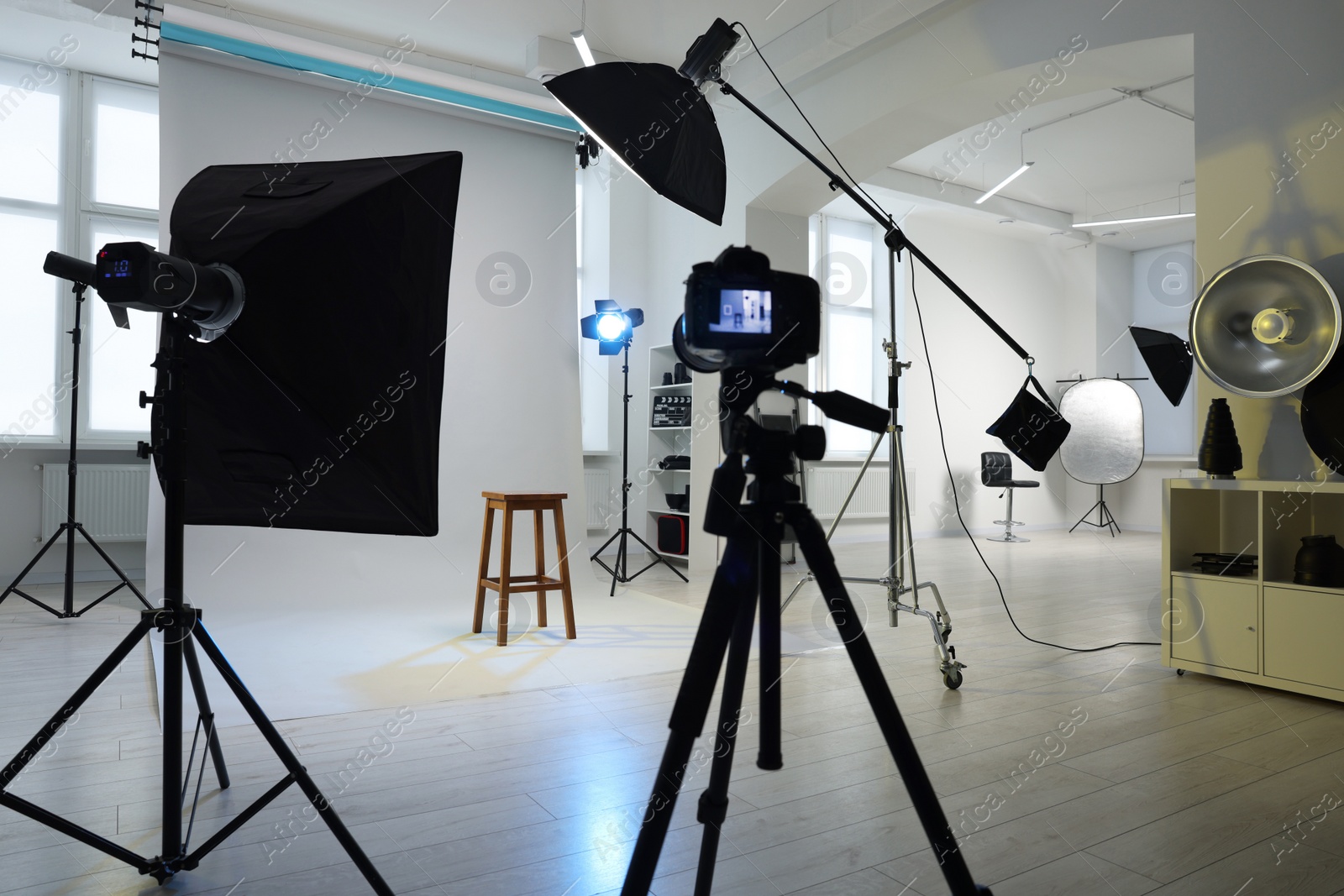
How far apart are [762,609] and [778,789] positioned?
3.89 feet

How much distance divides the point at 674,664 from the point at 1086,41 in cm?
306

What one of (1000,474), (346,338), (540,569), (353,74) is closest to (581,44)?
(353,74)

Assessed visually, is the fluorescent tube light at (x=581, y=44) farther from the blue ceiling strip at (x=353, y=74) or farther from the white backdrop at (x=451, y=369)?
the white backdrop at (x=451, y=369)

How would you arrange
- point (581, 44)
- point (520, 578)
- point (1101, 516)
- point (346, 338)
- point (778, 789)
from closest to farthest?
point (346, 338)
point (778, 789)
point (520, 578)
point (581, 44)
point (1101, 516)

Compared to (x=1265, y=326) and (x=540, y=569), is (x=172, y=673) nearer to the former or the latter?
(x=540, y=569)

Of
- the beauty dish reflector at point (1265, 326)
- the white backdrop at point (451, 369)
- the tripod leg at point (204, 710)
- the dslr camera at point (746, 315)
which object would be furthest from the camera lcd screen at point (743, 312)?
the white backdrop at point (451, 369)

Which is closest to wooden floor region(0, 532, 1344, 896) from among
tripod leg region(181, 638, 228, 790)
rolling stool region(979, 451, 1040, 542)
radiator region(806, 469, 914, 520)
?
tripod leg region(181, 638, 228, 790)

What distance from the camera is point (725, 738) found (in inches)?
39.6

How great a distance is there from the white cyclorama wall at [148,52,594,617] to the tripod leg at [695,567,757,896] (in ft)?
10.4

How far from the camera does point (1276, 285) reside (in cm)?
274

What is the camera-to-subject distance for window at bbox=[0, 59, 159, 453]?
511cm

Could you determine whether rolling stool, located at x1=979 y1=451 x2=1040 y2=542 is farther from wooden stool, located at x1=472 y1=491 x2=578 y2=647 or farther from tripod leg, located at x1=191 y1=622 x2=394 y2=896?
tripod leg, located at x1=191 y1=622 x2=394 y2=896

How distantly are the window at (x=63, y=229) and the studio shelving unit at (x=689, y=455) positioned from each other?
3.20 meters

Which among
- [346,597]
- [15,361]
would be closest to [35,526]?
[15,361]
